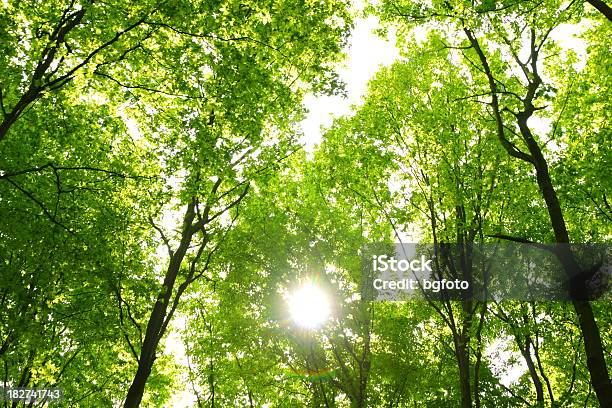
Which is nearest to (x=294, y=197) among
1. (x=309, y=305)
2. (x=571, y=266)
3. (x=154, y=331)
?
(x=309, y=305)

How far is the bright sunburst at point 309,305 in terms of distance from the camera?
19.7 meters

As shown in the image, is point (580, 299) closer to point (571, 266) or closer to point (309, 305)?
point (571, 266)

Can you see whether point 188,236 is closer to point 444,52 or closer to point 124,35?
point 124,35

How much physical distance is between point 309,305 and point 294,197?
5082 millimetres

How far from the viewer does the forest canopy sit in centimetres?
1153

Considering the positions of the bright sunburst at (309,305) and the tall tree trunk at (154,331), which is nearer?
the tall tree trunk at (154,331)

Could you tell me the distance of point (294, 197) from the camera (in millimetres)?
21641

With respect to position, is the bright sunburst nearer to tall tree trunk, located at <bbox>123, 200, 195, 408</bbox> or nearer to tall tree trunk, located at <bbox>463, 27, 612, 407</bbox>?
tall tree trunk, located at <bbox>123, 200, 195, 408</bbox>

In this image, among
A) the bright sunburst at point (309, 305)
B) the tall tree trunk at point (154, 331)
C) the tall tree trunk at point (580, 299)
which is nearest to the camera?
the tall tree trunk at point (580, 299)

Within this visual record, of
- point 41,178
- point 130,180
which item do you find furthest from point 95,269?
point 41,178

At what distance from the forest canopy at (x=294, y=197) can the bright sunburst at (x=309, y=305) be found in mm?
66

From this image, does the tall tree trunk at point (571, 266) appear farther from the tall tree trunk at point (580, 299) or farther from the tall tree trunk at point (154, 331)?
the tall tree trunk at point (154, 331)

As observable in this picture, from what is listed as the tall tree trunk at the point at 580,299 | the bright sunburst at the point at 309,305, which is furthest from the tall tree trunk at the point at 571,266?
the bright sunburst at the point at 309,305

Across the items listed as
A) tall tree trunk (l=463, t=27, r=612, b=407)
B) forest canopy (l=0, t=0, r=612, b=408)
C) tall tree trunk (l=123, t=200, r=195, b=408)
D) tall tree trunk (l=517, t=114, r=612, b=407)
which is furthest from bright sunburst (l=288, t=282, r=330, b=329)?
tall tree trunk (l=517, t=114, r=612, b=407)
